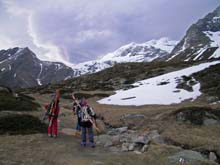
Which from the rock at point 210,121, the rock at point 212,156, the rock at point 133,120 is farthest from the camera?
the rock at point 133,120

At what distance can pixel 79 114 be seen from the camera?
56.1ft

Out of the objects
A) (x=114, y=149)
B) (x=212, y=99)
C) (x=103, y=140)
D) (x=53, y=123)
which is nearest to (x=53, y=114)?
(x=53, y=123)

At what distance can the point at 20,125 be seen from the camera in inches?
812

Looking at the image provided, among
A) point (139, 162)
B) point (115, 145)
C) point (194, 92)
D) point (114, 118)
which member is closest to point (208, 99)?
point (194, 92)

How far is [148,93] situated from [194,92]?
8460 mm

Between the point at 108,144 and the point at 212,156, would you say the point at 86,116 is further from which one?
the point at 212,156

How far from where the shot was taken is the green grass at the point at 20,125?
64.8 ft

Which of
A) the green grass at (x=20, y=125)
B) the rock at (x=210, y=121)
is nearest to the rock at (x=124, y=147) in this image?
the green grass at (x=20, y=125)

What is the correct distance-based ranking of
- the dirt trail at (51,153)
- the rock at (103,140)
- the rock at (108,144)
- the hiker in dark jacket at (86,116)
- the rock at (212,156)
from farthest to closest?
the rock at (103,140) < the rock at (108,144) < the hiker in dark jacket at (86,116) < the rock at (212,156) < the dirt trail at (51,153)

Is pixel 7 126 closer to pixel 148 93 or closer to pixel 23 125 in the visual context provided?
pixel 23 125

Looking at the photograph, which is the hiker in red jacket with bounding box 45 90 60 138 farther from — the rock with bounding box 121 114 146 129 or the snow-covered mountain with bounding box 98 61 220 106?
the snow-covered mountain with bounding box 98 61 220 106

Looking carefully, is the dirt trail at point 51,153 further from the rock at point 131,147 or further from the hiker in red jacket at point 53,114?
the rock at point 131,147

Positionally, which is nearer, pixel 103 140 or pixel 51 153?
pixel 51 153

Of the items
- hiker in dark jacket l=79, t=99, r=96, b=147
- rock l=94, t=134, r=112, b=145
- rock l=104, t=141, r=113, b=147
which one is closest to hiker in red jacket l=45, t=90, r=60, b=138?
hiker in dark jacket l=79, t=99, r=96, b=147
